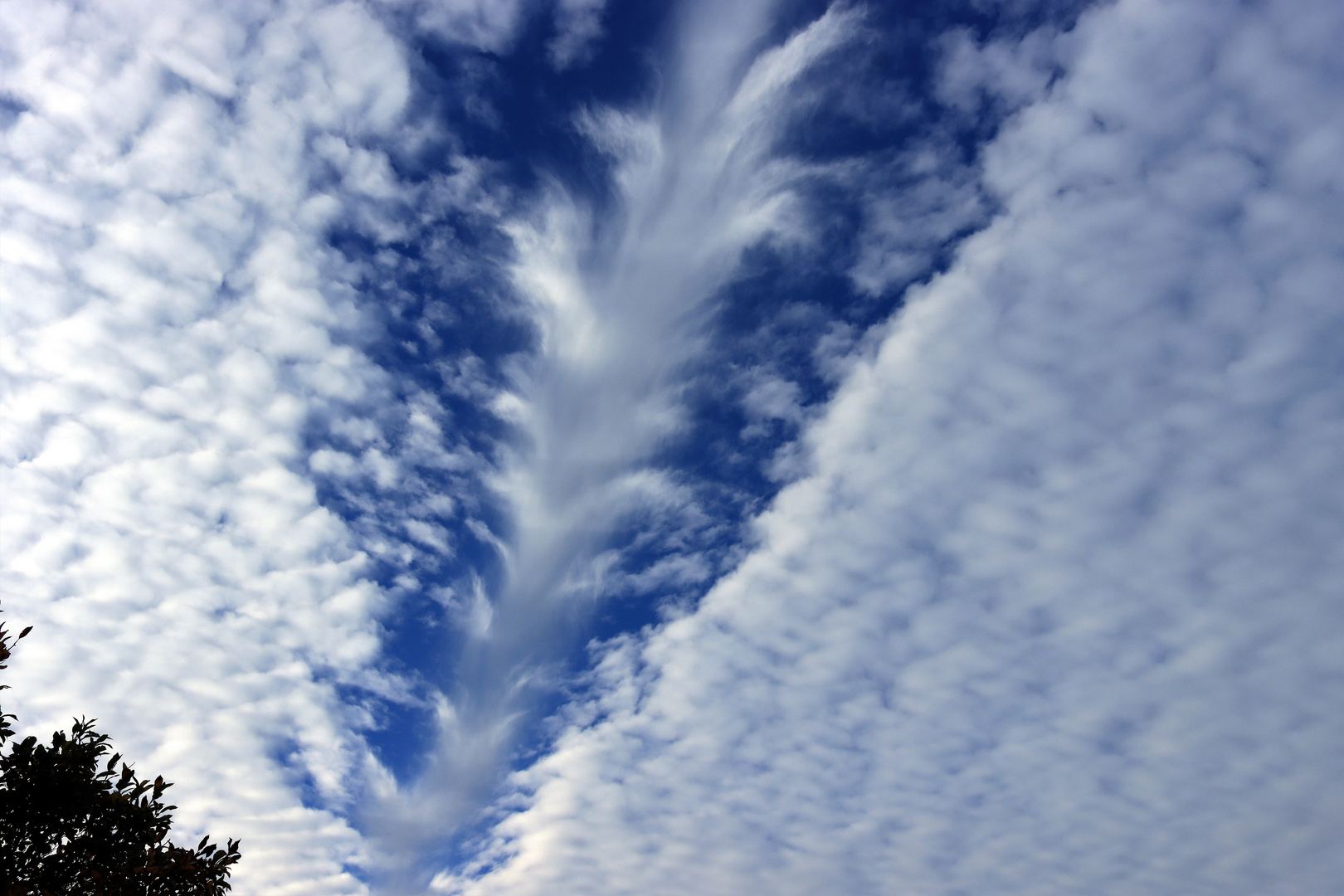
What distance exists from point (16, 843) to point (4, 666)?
5.18 metres

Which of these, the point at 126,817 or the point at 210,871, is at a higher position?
the point at 126,817

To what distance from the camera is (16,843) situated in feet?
61.1

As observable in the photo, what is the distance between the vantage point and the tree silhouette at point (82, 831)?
60.5 feet

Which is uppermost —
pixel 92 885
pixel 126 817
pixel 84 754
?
pixel 84 754

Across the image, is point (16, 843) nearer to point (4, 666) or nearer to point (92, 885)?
point (92, 885)

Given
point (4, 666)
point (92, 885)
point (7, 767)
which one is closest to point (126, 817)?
point (92, 885)

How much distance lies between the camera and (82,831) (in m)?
19.3

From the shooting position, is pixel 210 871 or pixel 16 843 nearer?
pixel 16 843

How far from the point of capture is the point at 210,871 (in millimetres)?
19828

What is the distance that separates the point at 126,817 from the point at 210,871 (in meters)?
2.62

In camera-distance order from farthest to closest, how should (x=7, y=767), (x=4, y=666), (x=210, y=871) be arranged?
(x=210, y=871)
(x=7, y=767)
(x=4, y=666)

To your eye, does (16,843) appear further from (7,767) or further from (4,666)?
(4,666)

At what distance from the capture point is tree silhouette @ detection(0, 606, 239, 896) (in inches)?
726

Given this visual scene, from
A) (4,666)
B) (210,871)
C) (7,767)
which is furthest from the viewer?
(210,871)
